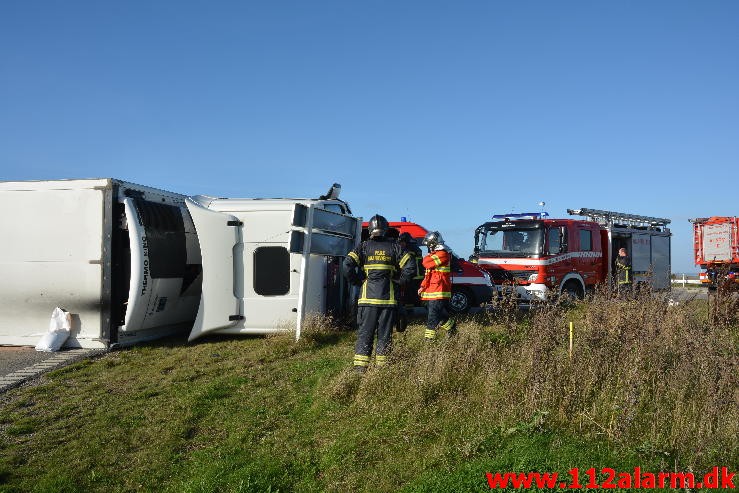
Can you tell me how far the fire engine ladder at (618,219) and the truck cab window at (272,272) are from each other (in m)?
9.12

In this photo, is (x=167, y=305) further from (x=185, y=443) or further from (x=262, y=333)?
(x=185, y=443)

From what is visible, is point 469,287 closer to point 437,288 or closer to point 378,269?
point 437,288

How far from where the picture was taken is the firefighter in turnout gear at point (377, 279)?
6.86 m

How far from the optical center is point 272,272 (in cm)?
973

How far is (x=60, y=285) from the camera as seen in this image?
348 inches

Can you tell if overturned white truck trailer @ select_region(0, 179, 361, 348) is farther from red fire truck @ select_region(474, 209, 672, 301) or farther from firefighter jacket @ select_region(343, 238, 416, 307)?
red fire truck @ select_region(474, 209, 672, 301)

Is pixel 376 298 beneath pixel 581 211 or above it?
beneath

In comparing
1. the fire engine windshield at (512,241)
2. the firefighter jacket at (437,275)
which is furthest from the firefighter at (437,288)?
the fire engine windshield at (512,241)

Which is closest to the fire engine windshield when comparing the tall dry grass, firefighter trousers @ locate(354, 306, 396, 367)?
the tall dry grass

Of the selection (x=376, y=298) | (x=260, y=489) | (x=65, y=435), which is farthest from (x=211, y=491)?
(x=376, y=298)

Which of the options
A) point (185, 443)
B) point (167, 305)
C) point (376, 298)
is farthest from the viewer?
point (167, 305)

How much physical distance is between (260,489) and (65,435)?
88.9 inches

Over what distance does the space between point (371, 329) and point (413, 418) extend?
77.8 inches

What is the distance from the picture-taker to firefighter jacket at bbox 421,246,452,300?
886 cm
